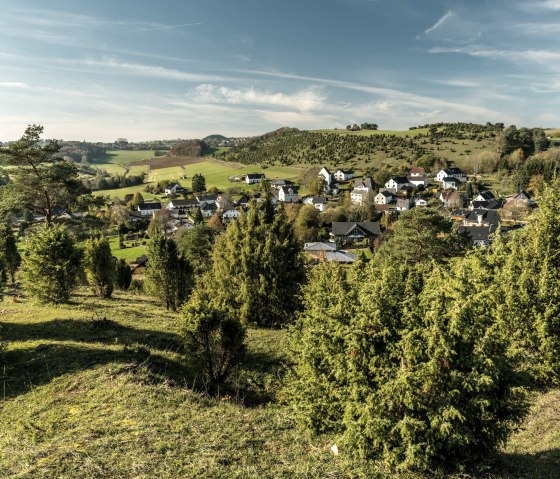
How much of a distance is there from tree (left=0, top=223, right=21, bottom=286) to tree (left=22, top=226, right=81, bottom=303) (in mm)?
14005

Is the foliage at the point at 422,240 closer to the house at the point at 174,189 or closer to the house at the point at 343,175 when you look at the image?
the house at the point at 343,175

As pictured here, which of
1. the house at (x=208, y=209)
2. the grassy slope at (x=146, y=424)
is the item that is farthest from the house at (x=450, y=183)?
the grassy slope at (x=146, y=424)

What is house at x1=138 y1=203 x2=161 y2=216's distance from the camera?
4047 inches

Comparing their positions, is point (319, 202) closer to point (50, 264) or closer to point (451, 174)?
point (451, 174)

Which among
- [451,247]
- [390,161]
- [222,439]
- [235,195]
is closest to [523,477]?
[222,439]

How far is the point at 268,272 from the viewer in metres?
21.9

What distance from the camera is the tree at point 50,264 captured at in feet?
70.0

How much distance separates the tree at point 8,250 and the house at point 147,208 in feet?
227

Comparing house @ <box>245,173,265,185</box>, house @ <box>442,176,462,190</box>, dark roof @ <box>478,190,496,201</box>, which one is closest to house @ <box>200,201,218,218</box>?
house @ <box>245,173,265,185</box>

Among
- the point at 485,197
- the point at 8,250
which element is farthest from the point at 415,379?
the point at 485,197

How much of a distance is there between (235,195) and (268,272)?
102 meters

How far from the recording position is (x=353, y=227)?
75938mm

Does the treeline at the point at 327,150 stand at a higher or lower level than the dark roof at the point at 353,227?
higher

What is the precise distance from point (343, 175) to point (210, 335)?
421 feet
